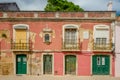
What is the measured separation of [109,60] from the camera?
30.9 metres

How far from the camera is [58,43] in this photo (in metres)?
31.0

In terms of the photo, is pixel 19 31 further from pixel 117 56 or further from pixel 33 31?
pixel 117 56

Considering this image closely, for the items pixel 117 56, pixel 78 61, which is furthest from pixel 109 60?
pixel 78 61

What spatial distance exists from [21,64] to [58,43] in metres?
4.08

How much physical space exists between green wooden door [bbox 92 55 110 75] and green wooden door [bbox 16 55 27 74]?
21.5 ft

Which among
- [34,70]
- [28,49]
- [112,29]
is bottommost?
[34,70]

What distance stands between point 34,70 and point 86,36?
19.3 ft

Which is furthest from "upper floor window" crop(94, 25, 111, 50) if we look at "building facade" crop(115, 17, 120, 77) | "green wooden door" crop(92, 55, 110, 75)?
"green wooden door" crop(92, 55, 110, 75)

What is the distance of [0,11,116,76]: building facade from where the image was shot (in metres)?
30.8

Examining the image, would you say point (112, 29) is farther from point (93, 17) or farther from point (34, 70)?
point (34, 70)

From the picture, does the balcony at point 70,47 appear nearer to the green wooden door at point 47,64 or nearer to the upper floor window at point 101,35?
the green wooden door at point 47,64

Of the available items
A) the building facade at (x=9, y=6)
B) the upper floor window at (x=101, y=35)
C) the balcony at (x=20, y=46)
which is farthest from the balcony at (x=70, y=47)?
the building facade at (x=9, y=6)

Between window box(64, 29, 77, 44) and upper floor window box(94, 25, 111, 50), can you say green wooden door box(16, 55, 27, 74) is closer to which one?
window box(64, 29, 77, 44)

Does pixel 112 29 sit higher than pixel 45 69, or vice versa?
pixel 112 29
